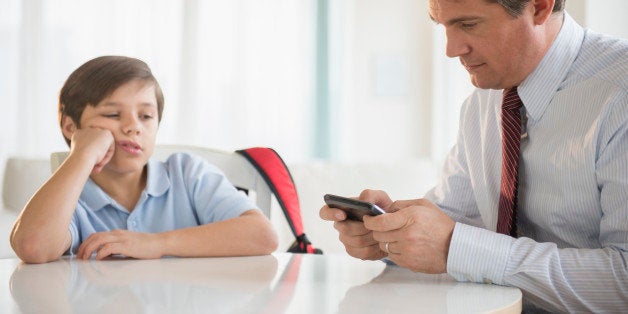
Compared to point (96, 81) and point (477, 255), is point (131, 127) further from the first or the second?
point (477, 255)

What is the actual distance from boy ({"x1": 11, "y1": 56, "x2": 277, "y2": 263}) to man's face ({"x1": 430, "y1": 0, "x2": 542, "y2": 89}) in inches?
21.2

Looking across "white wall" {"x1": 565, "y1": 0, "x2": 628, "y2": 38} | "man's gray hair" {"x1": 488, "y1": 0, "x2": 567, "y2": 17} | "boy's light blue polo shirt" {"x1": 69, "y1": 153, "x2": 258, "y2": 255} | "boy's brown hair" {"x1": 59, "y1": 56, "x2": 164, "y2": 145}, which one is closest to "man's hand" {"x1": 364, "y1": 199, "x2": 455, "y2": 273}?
"man's gray hair" {"x1": 488, "y1": 0, "x2": 567, "y2": 17}

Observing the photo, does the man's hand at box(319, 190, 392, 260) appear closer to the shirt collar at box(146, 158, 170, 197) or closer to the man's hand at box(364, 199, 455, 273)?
the man's hand at box(364, 199, 455, 273)

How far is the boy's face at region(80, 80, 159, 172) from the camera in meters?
1.84

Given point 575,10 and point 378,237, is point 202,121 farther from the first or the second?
point 378,237

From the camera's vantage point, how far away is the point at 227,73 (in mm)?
4793

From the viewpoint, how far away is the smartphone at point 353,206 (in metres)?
1.31

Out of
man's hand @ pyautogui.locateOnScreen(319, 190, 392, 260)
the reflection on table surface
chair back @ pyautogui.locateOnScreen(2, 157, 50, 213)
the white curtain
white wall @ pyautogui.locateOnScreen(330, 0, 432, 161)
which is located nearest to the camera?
the reflection on table surface

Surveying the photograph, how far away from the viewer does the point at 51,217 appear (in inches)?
63.4

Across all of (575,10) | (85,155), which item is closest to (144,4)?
(575,10)

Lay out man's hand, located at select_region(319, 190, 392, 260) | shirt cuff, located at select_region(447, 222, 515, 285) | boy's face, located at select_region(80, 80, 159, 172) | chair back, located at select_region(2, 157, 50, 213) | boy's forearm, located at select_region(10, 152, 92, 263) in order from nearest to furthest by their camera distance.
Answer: shirt cuff, located at select_region(447, 222, 515, 285), man's hand, located at select_region(319, 190, 392, 260), boy's forearm, located at select_region(10, 152, 92, 263), boy's face, located at select_region(80, 80, 159, 172), chair back, located at select_region(2, 157, 50, 213)

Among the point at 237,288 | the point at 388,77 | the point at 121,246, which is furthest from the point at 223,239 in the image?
the point at 388,77

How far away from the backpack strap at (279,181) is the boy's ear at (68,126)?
490 millimetres

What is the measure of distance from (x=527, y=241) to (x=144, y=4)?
3481mm
